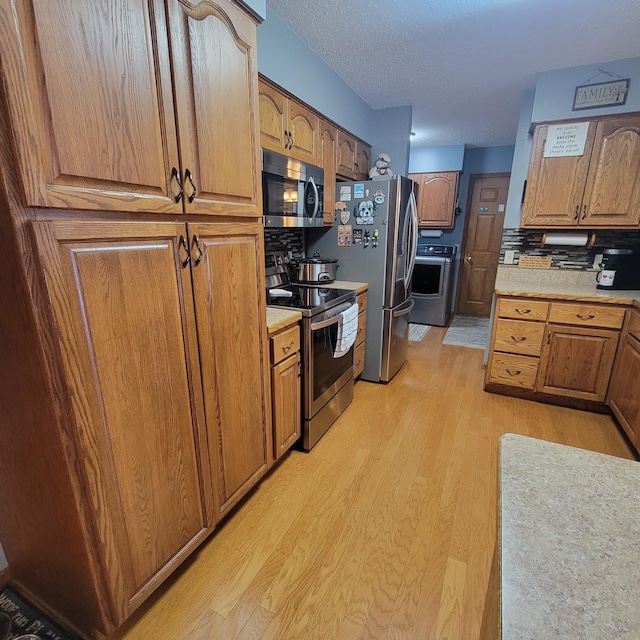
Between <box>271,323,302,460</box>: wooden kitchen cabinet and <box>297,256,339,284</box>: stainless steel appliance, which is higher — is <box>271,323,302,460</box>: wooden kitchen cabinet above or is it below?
below

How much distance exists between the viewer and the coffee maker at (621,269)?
243cm

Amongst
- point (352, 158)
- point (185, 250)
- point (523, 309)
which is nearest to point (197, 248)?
point (185, 250)

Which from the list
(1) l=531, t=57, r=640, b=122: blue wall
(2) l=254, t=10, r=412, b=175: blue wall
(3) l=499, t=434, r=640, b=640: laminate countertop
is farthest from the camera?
(1) l=531, t=57, r=640, b=122: blue wall

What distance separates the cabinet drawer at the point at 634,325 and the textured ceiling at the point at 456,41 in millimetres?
1630

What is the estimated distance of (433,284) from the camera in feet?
15.3

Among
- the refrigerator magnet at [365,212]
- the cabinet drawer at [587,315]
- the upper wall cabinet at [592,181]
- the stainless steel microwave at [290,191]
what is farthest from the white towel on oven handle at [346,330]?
the upper wall cabinet at [592,181]

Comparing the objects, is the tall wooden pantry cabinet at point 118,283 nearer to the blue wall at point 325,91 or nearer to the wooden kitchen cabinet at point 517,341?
the blue wall at point 325,91

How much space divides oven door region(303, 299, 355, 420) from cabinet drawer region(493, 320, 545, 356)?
4.07 ft

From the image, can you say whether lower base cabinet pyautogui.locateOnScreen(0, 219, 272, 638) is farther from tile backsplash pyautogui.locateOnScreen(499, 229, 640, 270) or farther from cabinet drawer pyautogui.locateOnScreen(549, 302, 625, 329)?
tile backsplash pyautogui.locateOnScreen(499, 229, 640, 270)

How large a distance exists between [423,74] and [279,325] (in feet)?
7.28

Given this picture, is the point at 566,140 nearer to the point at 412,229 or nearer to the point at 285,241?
the point at 412,229

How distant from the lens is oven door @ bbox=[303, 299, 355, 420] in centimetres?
192

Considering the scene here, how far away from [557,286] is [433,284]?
196 cm

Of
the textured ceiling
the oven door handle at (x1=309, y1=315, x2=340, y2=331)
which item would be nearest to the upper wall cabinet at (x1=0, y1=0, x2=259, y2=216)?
the oven door handle at (x1=309, y1=315, x2=340, y2=331)
